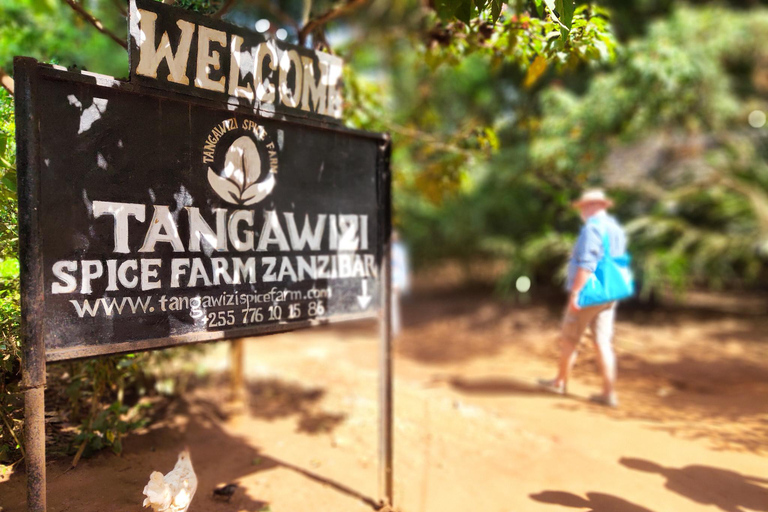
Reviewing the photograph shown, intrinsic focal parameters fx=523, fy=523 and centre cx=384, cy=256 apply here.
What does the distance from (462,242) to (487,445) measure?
8.48 meters

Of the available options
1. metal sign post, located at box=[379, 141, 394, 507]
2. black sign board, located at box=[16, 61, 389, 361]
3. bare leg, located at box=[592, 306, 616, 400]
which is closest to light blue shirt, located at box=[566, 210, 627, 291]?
bare leg, located at box=[592, 306, 616, 400]

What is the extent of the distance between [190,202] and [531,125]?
527cm

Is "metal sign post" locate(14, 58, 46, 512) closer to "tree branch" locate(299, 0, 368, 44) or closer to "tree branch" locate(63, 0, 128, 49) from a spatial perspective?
"tree branch" locate(63, 0, 128, 49)

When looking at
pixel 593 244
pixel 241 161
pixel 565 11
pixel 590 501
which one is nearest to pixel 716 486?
pixel 590 501

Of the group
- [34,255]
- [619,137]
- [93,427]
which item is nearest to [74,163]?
[34,255]

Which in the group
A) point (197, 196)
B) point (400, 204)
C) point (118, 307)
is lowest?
point (118, 307)

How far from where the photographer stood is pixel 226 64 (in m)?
2.99

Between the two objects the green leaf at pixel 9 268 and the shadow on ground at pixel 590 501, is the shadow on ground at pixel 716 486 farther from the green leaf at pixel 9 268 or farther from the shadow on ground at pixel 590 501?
the green leaf at pixel 9 268

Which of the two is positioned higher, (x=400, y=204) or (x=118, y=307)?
(x=400, y=204)

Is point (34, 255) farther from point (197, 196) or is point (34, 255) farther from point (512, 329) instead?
point (512, 329)

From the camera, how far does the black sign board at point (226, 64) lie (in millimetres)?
2682

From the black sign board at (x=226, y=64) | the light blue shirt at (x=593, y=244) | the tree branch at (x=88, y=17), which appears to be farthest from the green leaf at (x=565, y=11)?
the tree branch at (x=88, y=17)

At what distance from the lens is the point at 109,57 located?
1109cm

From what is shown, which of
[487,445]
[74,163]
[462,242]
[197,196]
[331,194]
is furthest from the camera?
[462,242]
